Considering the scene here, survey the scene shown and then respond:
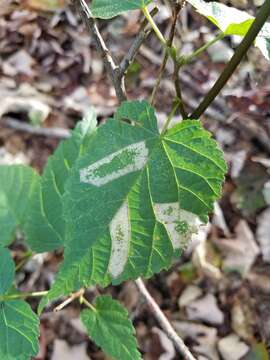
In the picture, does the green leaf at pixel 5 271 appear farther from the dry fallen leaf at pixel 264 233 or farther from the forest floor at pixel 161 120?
the dry fallen leaf at pixel 264 233

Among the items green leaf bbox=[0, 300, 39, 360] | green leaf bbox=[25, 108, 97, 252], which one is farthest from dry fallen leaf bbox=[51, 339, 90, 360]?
green leaf bbox=[0, 300, 39, 360]

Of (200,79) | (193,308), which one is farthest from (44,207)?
(200,79)

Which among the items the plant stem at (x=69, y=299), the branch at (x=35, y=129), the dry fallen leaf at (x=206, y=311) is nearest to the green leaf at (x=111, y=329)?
the plant stem at (x=69, y=299)

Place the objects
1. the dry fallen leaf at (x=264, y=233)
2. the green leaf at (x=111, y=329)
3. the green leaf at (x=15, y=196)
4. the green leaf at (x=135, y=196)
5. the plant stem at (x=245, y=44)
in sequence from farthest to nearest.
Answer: the dry fallen leaf at (x=264, y=233) → the green leaf at (x=15, y=196) → the green leaf at (x=111, y=329) → the green leaf at (x=135, y=196) → the plant stem at (x=245, y=44)

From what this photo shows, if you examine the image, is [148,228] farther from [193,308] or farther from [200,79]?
[200,79]

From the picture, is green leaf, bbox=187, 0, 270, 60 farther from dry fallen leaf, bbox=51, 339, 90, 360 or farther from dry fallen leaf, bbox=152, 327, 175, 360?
dry fallen leaf, bbox=51, 339, 90, 360

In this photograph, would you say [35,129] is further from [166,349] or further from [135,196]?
[135,196]
